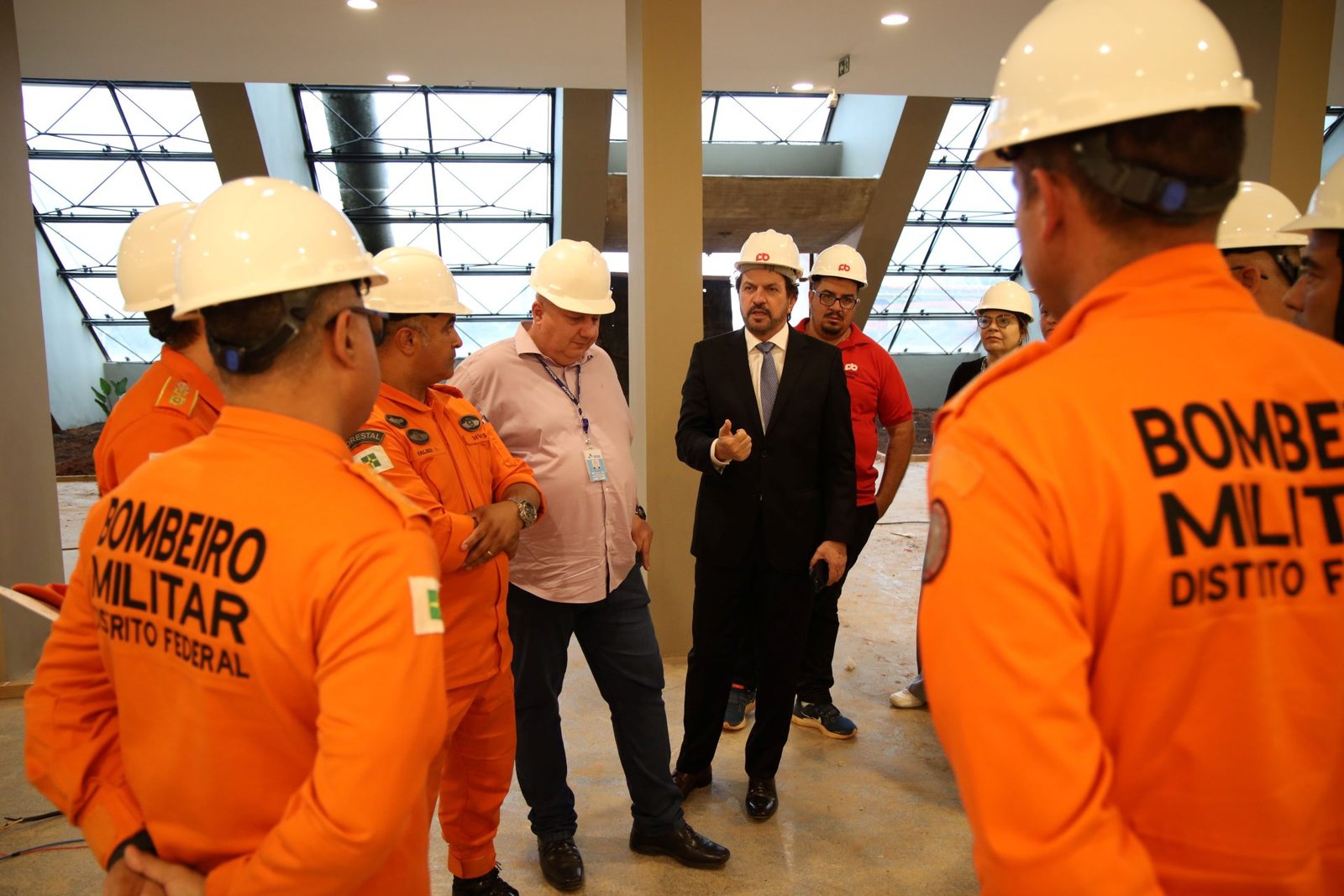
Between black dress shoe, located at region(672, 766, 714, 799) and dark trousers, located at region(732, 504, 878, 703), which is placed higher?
dark trousers, located at region(732, 504, 878, 703)

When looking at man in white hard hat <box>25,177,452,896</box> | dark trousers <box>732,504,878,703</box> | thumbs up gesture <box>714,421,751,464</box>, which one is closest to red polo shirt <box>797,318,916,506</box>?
dark trousers <box>732,504,878,703</box>

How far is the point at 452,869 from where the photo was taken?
279 centimetres

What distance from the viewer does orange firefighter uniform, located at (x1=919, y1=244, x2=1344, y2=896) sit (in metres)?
0.93

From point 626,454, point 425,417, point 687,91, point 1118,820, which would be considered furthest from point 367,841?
point 687,91

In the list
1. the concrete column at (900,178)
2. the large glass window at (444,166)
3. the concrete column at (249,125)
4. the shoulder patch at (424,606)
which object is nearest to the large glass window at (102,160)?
the concrete column at (249,125)

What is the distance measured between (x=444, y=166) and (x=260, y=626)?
1292 cm

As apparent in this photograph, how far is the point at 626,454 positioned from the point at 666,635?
2.11m

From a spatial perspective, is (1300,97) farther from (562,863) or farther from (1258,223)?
(562,863)

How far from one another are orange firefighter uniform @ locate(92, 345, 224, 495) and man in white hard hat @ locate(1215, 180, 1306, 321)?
272 centimetres

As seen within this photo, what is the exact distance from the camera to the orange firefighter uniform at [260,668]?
1149 mm

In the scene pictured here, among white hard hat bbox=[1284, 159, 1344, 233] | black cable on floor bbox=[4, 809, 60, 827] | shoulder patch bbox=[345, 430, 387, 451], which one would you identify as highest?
white hard hat bbox=[1284, 159, 1344, 233]

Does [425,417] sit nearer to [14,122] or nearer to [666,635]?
[666,635]

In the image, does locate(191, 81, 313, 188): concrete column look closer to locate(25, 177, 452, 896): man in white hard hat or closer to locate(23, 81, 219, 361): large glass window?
locate(23, 81, 219, 361): large glass window

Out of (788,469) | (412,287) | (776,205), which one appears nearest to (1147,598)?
(412,287)
